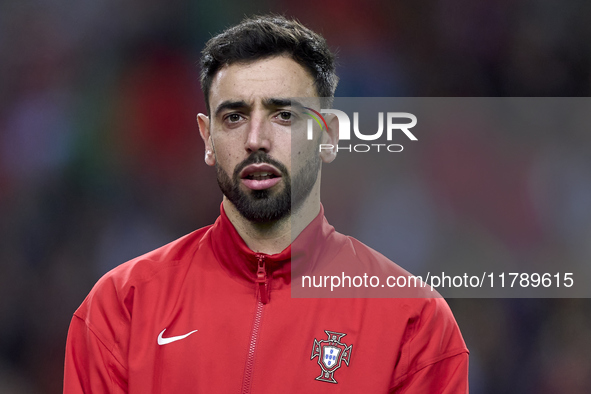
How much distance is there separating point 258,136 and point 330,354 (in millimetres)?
646

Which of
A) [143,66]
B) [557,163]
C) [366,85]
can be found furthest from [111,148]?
[557,163]

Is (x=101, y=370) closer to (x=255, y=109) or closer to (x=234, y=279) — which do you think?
(x=234, y=279)

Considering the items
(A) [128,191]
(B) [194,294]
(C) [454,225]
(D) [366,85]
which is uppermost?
(D) [366,85]

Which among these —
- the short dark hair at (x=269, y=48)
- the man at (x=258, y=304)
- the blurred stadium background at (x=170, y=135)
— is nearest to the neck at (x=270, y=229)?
the man at (x=258, y=304)

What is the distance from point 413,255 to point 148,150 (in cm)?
137

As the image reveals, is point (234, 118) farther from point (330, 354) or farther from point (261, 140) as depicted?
point (330, 354)

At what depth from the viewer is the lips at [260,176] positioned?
199 cm

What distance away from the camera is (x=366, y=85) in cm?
311

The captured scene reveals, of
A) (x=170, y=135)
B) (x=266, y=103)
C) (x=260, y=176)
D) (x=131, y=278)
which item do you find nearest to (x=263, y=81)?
(x=266, y=103)

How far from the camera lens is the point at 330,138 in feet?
7.31

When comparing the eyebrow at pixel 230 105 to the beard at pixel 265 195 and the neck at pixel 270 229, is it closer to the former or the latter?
the beard at pixel 265 195

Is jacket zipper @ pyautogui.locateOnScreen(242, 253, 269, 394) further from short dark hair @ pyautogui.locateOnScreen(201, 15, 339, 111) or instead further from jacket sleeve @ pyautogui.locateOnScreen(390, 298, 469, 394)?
short dark hair @ pyautogui.locateOnScreen(201, 15, 339, 111)

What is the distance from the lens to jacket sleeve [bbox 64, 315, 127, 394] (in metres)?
1.96

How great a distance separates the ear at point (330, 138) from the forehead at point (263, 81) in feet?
0.47
